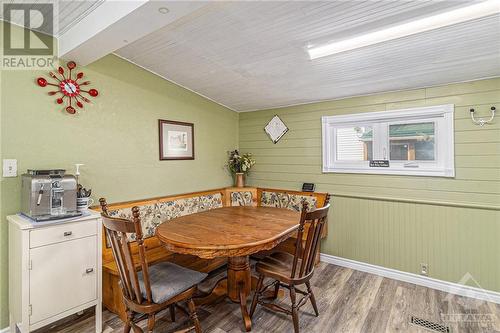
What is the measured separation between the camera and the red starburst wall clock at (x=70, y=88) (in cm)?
230

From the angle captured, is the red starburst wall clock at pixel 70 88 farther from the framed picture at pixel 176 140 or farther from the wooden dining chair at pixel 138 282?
→ the wooden dining chair at pixel 138 282

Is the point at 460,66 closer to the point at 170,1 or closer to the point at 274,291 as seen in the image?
the point at 170,1

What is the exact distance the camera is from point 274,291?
2582 mm

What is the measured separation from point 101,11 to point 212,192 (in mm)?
2476

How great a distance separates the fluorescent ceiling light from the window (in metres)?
1.20

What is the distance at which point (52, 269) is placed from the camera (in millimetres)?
1854

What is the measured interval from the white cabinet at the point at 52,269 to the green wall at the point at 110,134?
352 mm

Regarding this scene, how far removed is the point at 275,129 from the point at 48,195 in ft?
9.72

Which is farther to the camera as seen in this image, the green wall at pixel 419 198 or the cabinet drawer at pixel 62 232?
the green wall at pixel 419 198

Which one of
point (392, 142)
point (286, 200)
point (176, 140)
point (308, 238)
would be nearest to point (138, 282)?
point (308, 238)

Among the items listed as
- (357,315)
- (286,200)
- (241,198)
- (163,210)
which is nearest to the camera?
(357,315)

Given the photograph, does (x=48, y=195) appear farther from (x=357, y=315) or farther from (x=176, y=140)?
(x=357, y=315)

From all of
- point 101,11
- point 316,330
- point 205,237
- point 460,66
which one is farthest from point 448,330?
point 101,11

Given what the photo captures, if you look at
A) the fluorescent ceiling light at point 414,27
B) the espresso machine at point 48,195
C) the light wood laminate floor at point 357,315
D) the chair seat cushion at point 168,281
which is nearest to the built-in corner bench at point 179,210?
the light wood laminate floor at point 357,315
